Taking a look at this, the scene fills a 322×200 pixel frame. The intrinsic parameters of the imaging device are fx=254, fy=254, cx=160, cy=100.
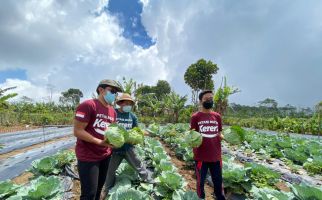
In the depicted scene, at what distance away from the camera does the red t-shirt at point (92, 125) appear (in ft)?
7.86

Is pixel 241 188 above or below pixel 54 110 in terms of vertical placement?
below

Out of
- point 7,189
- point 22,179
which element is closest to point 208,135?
point 7,189

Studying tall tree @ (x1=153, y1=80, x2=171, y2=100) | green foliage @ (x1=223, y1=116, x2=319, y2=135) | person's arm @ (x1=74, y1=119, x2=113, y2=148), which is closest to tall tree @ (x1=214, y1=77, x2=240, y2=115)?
green foliage @ (x1=223, y1=116, x2=319, y2=135)

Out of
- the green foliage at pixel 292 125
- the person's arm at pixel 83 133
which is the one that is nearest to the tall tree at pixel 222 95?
the green foliage at pixel 292 125

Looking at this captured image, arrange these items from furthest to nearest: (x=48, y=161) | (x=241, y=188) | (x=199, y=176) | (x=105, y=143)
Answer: (x=48, y=161) < (x=241, y=188) < (x=199, y=176) < (x=105, y=143)

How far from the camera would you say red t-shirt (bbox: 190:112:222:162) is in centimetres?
307

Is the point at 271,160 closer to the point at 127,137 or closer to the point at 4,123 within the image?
the point at 127,137

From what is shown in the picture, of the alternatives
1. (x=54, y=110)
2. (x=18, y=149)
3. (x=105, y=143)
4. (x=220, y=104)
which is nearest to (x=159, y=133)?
(x=220, y=104)

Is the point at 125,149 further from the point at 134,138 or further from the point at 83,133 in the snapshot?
the point at 83,133

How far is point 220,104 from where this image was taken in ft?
43.3

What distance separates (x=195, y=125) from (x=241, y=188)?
1611mm

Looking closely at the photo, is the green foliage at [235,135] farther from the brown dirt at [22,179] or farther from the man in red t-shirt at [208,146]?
the brown dirt at [22,179]

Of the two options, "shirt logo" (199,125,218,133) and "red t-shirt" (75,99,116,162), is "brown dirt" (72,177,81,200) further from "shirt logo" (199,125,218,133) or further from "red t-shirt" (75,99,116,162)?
"shirt logo" (199,125,218,133)

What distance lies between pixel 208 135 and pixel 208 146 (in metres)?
0.14
